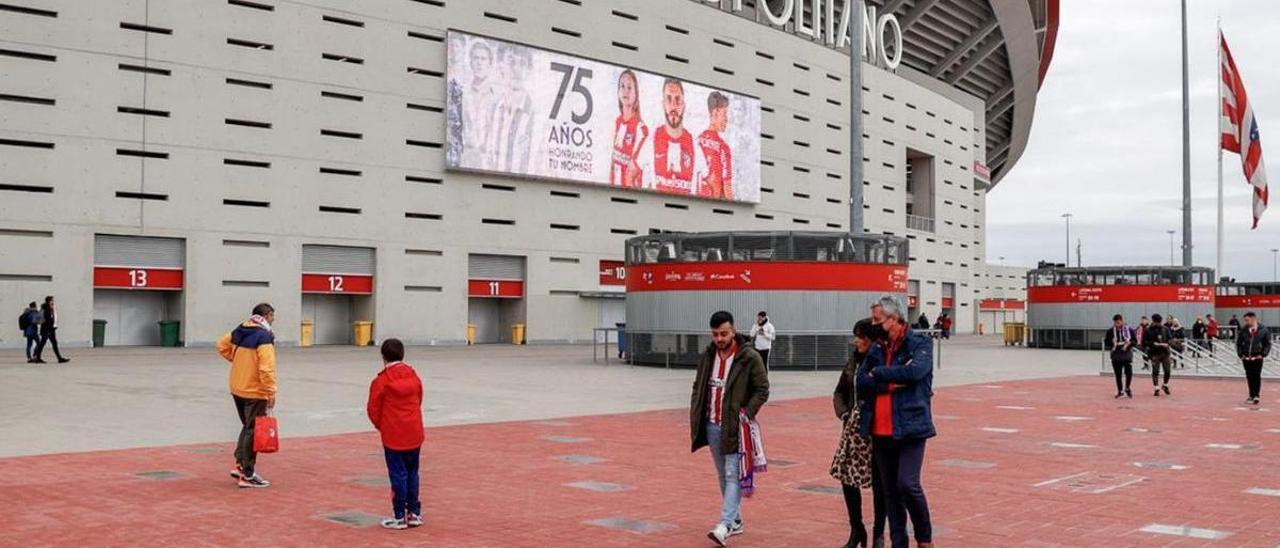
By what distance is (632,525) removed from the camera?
8.18 metres

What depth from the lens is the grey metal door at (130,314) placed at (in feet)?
116

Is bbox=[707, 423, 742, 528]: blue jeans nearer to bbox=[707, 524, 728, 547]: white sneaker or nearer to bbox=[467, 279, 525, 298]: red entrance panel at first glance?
bbox=[707, 524, 728, 547]: white sneaker

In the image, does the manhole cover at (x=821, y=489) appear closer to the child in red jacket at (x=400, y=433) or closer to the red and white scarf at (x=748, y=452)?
the red and white scarf at (x=748, y=452)

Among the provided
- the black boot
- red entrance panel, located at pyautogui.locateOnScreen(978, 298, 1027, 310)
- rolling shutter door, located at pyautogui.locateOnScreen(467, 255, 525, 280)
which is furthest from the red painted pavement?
red entrance panel, located at pyautogui.locateOnScreen(978, 298, 1027, 310)

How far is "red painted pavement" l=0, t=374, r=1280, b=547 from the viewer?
7.81 m

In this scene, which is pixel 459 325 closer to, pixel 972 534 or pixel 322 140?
pixel 322 140

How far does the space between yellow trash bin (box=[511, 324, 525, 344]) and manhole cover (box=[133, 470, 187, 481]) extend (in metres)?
34.4

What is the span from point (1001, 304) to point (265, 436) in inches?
3161

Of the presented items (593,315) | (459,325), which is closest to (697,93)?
(593,315)

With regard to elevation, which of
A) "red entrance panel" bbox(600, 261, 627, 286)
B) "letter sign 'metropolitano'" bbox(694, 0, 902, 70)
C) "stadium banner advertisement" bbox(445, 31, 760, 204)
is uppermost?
"letter sign 'metropolitano'" bbox(694, 0, 902, 70)

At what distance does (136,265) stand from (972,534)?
32355mm

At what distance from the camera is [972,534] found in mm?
7934

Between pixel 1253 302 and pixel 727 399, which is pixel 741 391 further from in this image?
pixel 1253 302

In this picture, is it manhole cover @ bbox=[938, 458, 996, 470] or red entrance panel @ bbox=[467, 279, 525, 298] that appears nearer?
manhole cover @ bbox=[938, 458, 996, 470]
